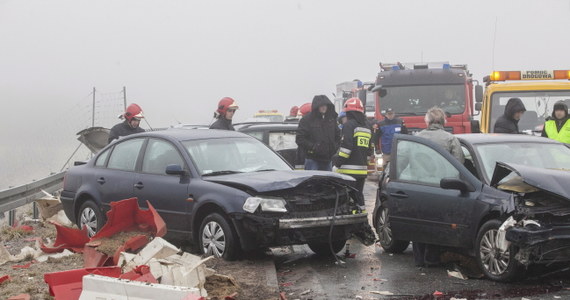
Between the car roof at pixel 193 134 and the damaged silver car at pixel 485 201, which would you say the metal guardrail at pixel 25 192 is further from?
the damaged silver car at pixel 485 201

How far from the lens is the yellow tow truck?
51.9ft

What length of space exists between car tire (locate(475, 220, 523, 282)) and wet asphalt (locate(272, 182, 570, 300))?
3.8 inches

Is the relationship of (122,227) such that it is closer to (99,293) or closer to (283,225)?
(283,225)

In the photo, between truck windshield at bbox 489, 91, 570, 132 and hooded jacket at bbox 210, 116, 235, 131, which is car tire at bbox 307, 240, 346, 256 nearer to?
hooded jacket at bbox 210, 116, 235, 131

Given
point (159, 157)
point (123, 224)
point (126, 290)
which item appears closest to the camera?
point (126, 290)

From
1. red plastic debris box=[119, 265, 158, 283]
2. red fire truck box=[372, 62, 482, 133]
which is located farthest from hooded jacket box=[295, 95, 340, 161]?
red fire truck box=[372, 62, 482, 133]

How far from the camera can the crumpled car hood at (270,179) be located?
8586 millimetres

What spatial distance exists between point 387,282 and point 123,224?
2.70m

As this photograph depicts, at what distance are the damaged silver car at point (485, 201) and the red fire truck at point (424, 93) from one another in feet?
34.1

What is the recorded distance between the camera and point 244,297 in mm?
6992

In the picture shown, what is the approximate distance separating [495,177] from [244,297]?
2604 millimetres

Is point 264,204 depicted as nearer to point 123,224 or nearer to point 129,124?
point 123,224

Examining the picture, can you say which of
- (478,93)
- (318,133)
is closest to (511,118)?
(318,133)

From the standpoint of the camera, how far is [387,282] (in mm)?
8023
